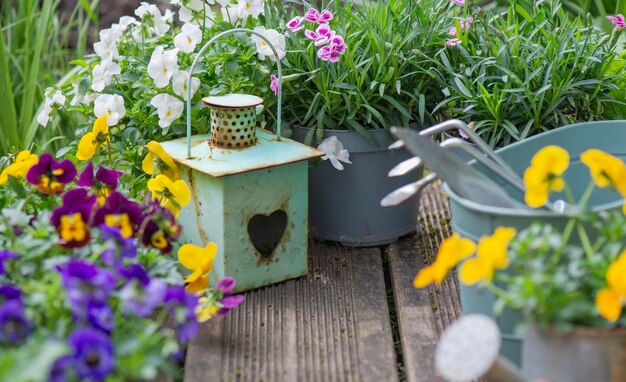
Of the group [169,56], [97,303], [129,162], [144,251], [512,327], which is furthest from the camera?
[129,162]

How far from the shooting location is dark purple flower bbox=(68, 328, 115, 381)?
4.64ft

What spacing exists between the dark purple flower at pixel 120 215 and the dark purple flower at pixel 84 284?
0.61ft

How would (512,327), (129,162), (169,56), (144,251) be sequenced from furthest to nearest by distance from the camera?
(129,162)
(169,56)
(144,251)
(512,327)

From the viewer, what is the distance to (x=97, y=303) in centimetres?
154

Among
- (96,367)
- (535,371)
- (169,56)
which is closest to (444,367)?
(535,371)

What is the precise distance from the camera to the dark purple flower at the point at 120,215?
1778 mm

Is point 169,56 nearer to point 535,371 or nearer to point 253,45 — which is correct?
point 253,45

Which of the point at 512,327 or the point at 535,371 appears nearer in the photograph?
the point at 535,371

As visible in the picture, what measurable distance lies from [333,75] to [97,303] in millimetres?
1002

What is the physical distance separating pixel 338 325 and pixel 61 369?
2.59ft

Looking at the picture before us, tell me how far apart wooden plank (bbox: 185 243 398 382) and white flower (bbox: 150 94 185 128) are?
474 millimetres

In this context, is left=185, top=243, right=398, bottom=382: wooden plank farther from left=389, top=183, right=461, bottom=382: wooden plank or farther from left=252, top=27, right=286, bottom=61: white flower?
left=252, top=27, right=286, bottom=61: white flower

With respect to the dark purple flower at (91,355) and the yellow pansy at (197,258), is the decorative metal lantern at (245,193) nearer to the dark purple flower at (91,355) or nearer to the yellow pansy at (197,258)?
the yellow pansy at (197,258)

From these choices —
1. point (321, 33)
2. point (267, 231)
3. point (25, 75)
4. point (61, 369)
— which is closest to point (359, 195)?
point (267, 231)
